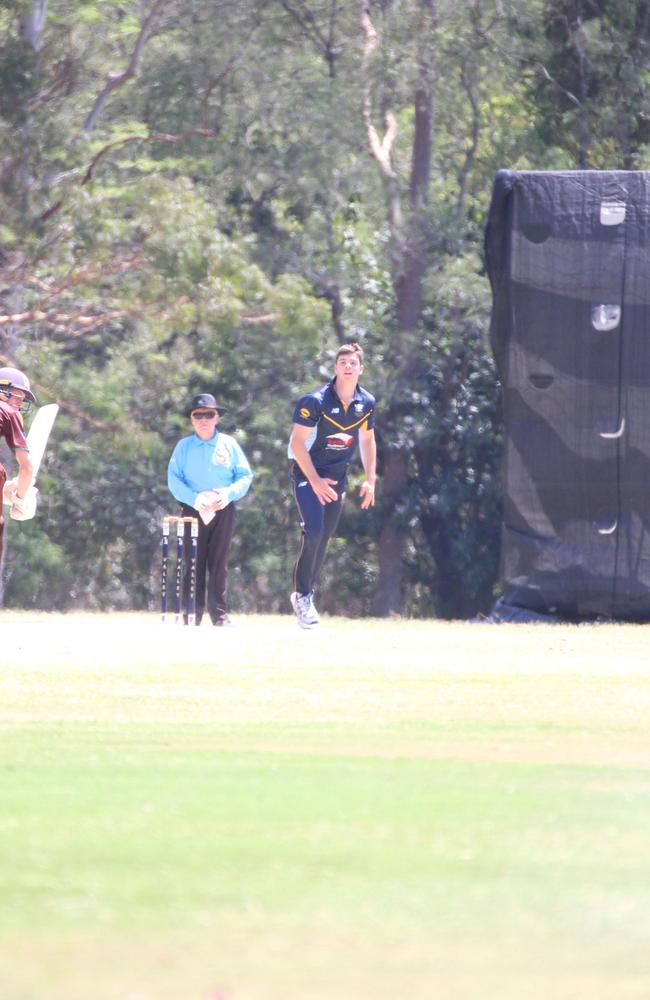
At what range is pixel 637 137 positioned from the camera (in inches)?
1095

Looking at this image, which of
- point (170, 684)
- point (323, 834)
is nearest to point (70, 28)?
point (170, 684)

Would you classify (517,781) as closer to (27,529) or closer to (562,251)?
(562,251)

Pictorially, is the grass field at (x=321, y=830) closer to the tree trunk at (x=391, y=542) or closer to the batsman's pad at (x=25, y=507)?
the batsman's pad at (x=25, y=507)

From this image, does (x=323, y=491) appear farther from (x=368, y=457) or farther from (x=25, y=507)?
(x=25, y=507)

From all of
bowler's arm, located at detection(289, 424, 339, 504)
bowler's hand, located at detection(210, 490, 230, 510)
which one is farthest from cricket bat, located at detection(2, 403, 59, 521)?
bowler's arm, located at detection(289, 424, 339, 504)

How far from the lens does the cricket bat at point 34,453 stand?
13.0 metres

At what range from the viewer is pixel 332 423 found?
15031mm

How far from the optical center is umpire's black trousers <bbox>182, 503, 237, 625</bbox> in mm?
15422

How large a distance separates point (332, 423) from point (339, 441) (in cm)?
19

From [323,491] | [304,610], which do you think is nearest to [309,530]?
[323,491]

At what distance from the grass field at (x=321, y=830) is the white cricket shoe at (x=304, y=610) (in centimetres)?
279

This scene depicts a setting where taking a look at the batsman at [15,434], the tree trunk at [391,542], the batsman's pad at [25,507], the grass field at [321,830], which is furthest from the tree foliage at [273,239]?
the grass field at [321,830]

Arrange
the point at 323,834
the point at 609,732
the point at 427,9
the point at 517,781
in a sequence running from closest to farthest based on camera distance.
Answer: the point at 323,834 < the point at 517,781 < the point at 609,732 < the point at 427,9

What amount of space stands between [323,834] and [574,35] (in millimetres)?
23118
